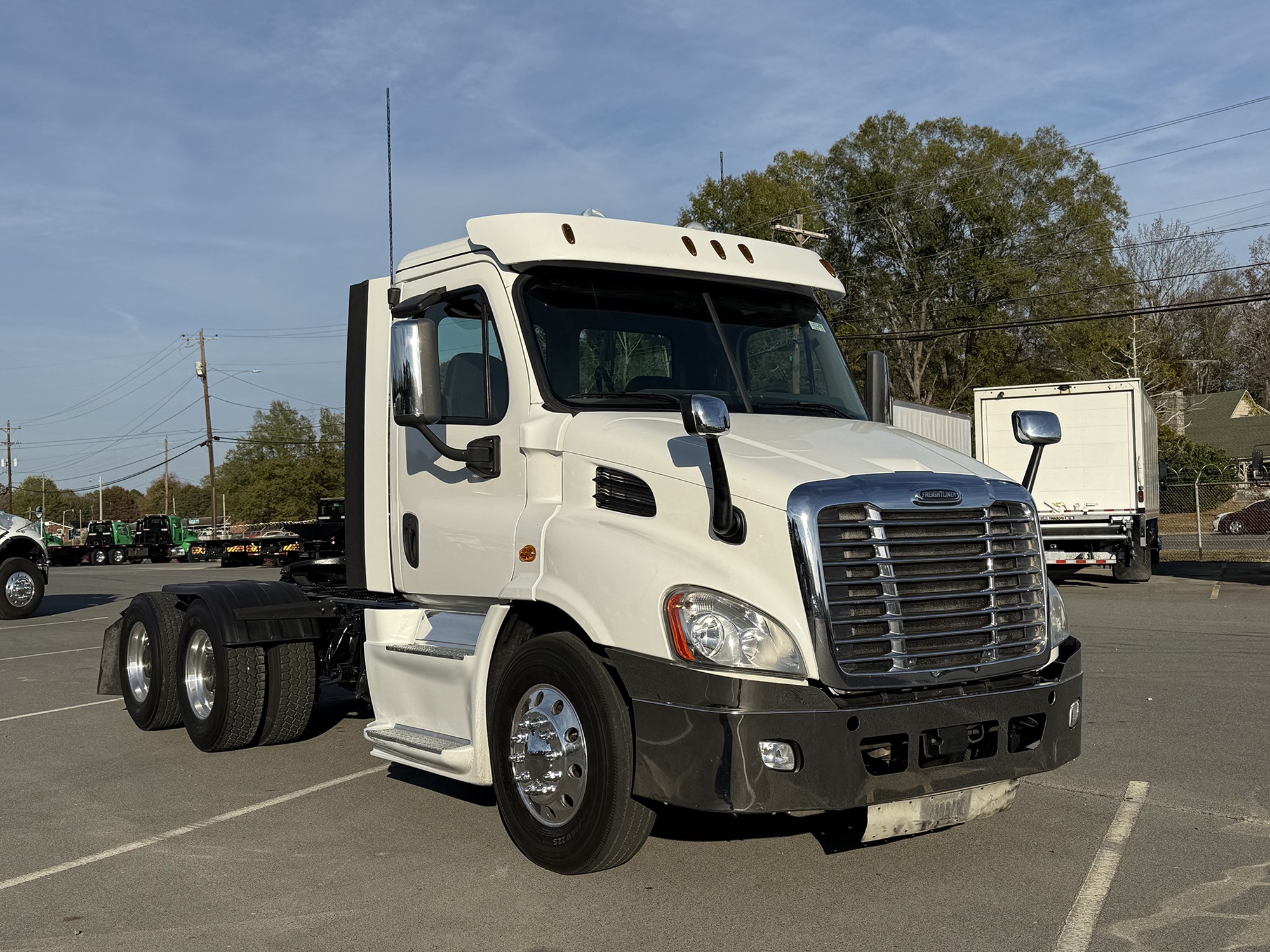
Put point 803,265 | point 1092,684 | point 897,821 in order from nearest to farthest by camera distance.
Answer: point 897,821
point 803,265
point 1092,684

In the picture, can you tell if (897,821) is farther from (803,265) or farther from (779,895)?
(803,265)

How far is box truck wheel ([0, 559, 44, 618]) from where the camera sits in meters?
19.9

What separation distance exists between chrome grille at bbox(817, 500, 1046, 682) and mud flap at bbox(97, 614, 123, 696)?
6479 millimetres

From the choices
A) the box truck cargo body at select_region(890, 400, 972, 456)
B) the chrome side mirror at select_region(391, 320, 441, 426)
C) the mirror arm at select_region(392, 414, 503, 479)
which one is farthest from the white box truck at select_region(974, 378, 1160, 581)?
the chrome side mirror at select_region(391, 320, 441, 426)

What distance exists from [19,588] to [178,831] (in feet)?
52.5

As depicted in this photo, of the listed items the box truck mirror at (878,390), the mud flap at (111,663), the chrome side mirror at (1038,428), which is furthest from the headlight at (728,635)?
the mud flap at (111,663)

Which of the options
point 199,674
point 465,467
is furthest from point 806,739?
point 199,674

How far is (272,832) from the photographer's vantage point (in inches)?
237

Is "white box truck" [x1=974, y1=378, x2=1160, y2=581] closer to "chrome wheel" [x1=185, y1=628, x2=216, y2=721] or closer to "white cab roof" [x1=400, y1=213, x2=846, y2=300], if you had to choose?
"white cab roof" [x1=400, y1=213, x2=846, y2=300]

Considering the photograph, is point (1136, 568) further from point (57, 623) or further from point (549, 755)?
point (549, 755)

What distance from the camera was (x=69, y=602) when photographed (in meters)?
24.4

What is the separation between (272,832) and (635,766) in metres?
2.30

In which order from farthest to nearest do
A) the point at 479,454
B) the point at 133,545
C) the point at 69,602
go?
the point at 133,545
the point at 69,602
the point at 479,454

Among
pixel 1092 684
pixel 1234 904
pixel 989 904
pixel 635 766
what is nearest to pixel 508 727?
pixel 635 766
